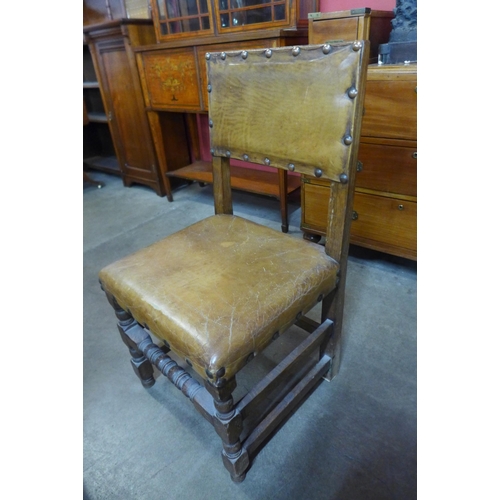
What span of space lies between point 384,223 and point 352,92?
910 mm

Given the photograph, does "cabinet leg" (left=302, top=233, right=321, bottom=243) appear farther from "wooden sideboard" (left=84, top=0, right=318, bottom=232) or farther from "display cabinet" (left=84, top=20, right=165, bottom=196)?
"display cabinet" (left=84, top=20, right=165, bottom=196)

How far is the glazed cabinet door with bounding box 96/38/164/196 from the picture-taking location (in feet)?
7.91

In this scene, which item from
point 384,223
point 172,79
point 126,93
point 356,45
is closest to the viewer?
point 356,45

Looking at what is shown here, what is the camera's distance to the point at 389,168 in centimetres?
140

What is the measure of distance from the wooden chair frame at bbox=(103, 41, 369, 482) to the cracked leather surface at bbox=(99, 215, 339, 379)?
0.06 metres

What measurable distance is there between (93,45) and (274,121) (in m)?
2.34

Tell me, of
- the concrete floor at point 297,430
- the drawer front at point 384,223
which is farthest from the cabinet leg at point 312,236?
the concrete floor at point 297,430

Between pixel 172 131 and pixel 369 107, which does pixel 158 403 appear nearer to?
pixel 369 107

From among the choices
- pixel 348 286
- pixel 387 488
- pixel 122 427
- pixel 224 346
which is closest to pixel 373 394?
pixel 387 488

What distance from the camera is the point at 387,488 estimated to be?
2.91 ft

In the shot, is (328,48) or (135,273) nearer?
(328,48)

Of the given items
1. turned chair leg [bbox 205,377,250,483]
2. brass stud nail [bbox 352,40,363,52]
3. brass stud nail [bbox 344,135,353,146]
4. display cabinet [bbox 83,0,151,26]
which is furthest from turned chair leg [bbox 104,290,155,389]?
display cabinet [bbox 83,0,151,26]

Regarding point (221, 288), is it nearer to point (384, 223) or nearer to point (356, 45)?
point (356, 45)

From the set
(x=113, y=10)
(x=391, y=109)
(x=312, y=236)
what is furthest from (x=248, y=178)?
(x=113, y=10)
